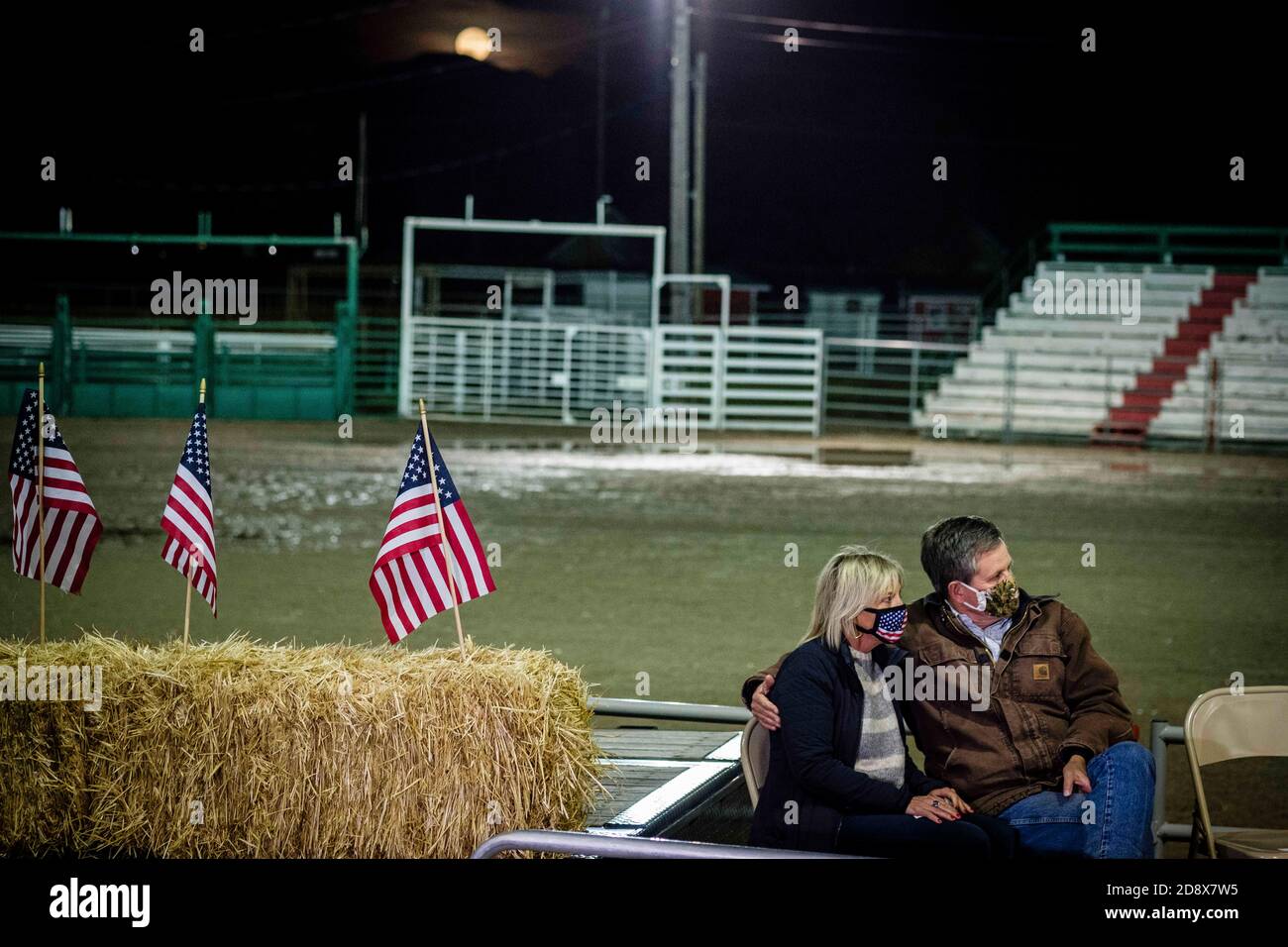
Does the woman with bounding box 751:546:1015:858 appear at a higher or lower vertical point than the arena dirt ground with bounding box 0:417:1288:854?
higher

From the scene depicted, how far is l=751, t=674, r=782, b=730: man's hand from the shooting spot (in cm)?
395

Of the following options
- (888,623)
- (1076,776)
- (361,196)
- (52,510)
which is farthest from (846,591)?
(361,196)

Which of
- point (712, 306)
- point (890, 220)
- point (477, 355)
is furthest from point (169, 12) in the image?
point (890, 220)

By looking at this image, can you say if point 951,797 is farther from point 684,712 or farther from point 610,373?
point 610,373

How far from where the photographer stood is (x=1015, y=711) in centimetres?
429

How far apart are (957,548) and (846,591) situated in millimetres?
554

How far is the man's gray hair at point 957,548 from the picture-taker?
4.38 m

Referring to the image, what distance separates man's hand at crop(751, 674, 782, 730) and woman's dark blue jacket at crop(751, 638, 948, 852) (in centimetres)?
2

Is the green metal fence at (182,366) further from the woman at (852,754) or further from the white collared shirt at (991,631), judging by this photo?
the woman at (852,754)

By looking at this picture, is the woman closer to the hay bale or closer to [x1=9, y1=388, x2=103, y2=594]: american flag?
the hay bale

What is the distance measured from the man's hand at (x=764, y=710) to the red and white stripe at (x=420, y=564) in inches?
48.1

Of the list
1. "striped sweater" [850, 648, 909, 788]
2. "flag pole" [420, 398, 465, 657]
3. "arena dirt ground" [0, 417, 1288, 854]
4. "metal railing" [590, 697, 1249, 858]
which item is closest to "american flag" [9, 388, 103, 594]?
"flag pole" [420, 398, 465, 657]

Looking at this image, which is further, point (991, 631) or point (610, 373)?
point (610, 373)
